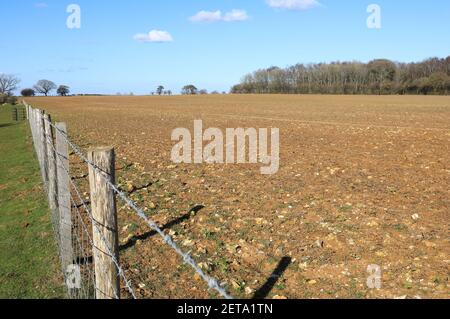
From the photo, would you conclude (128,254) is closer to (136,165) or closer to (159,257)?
(159,257)

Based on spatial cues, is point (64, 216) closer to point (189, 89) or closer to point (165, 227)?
point (165, 227)

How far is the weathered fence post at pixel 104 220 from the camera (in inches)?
123

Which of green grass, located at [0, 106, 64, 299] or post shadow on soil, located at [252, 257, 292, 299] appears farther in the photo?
green grass, located at [0, 106, 64, 299]

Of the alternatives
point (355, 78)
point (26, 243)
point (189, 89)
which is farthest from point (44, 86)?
point (26, 243)

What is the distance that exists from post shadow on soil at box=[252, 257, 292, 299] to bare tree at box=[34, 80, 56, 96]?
181 meters

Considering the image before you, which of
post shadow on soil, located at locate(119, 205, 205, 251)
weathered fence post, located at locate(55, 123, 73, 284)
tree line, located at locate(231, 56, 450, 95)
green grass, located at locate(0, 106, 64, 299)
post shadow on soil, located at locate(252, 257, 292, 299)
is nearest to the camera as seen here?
post shadow on soil, located at locate(252, 257, 292, 299)

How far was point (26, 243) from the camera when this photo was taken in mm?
7004

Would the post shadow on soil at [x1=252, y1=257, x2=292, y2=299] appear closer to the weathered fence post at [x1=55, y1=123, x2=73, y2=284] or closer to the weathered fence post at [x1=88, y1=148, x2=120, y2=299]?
the weathered fence post at [x1=88, y1=148, x2=120, y2=299]

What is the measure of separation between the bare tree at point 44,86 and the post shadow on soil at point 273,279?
18095cm

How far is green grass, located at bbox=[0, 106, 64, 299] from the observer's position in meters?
5.48

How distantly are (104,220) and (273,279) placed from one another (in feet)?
9.65

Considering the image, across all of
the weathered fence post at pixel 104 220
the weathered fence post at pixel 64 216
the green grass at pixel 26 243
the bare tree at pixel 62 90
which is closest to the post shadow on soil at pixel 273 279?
the weathered fence post at pixel 104 220

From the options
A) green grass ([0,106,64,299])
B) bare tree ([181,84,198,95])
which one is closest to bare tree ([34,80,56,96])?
bare tree ([181,84,198,95])

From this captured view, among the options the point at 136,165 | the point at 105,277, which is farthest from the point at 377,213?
the point at 136,165
